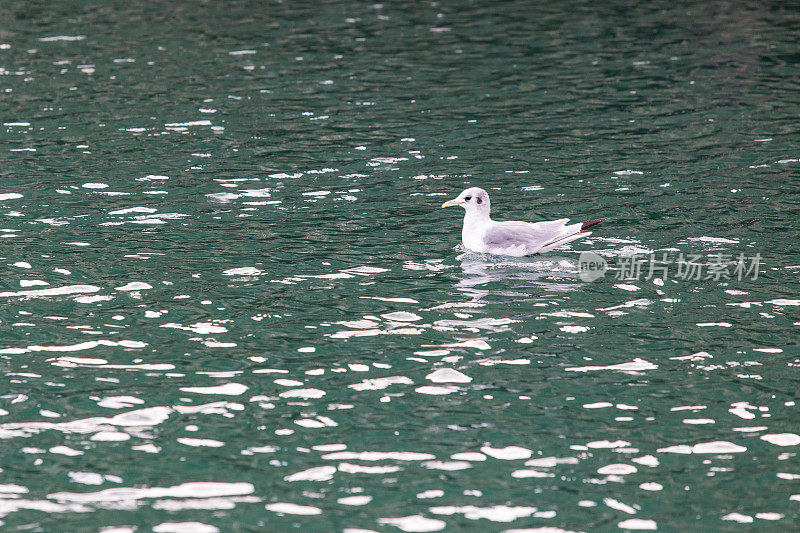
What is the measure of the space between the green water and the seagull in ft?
0.98

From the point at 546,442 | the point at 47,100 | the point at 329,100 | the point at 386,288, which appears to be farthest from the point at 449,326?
the point at 47,100

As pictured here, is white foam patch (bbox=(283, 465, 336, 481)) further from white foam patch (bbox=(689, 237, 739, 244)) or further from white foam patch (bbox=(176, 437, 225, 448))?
white foam patch (bbox=(689, 237, 739, 244))

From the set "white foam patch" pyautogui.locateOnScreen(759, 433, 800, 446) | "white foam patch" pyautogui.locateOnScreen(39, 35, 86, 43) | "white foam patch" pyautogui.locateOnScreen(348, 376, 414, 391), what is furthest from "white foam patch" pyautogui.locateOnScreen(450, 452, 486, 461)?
"white foam patch" pyautogui.locateOnScreen(39, 35, 86, 43)

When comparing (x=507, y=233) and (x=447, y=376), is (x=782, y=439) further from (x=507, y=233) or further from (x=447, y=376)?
(x=507, y=233)

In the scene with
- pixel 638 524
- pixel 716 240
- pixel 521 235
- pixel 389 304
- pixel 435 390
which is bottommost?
pixel 638 524

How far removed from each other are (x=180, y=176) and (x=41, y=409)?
10515 mm

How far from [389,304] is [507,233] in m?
2.97

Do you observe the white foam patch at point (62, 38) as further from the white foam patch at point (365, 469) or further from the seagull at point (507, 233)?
the white foam patch at point (365, 469)

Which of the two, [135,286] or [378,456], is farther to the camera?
[135,286]

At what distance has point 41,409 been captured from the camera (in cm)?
1216

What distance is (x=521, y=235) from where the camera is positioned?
17.4 m

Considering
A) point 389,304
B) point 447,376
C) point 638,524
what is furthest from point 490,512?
point 389,304

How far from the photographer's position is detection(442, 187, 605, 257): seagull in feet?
56.2

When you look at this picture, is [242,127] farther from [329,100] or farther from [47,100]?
[47,100]
